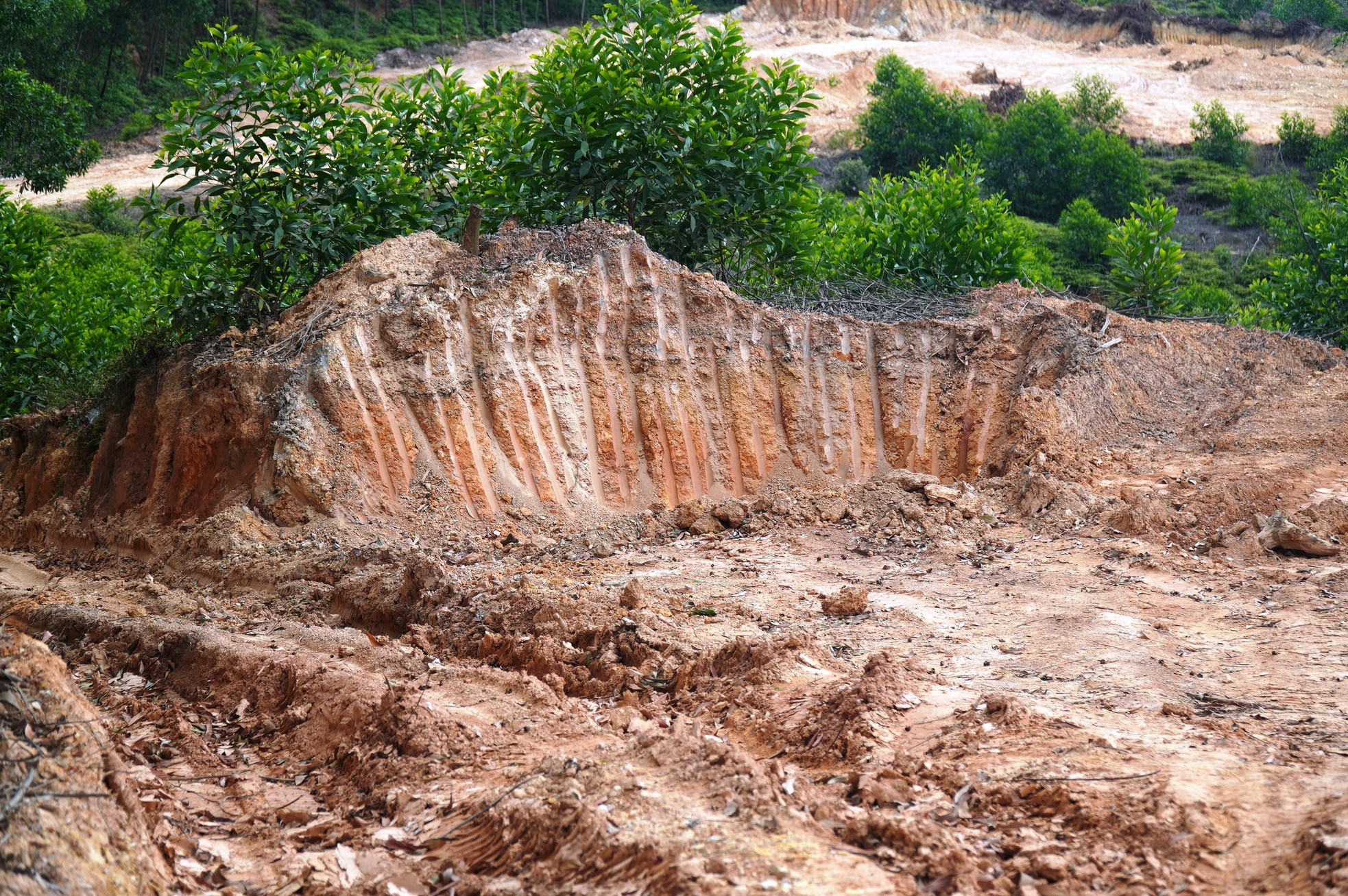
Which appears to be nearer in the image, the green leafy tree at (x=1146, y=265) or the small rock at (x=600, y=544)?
the small rock at (x=600, y=544)

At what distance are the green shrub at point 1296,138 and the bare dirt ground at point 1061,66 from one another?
1.27m

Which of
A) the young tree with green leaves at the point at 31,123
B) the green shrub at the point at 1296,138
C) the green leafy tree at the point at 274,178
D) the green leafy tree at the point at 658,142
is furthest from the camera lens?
the green shrub at the point at 1296,138

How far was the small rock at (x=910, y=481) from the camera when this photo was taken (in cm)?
826

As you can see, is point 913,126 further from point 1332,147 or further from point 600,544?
point 600,544

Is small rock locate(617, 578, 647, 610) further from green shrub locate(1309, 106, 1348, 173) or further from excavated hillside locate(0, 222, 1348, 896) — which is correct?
green shrub locate(1309, 106, 1348, 173)

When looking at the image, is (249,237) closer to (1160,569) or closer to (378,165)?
(378,165)

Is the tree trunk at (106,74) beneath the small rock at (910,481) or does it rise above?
above

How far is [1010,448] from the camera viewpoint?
30.0 feet

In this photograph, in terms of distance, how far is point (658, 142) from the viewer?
10539mm

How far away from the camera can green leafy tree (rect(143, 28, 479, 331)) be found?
930cm

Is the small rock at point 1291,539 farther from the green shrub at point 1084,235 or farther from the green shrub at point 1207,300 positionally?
the green shrub at point 1084,235

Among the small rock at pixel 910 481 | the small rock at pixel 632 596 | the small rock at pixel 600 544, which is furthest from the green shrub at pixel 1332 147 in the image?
the small rock at pixel 632 596

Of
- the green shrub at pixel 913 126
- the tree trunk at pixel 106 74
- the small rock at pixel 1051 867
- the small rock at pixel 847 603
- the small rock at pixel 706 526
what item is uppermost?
the tree trunk at pixel 106 74

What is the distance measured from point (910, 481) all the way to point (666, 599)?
311 cm
